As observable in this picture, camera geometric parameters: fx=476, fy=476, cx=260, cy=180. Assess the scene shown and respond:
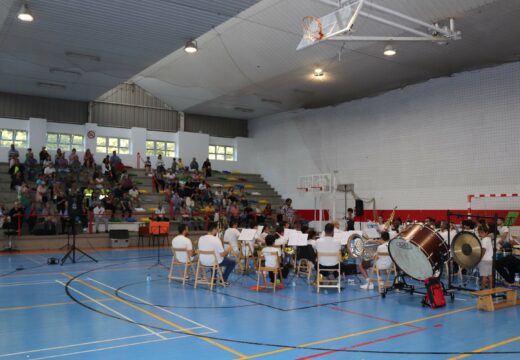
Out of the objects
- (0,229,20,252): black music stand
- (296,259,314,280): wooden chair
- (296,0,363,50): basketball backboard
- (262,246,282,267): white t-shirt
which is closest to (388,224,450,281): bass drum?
(262,246,282,267): white t-shirt

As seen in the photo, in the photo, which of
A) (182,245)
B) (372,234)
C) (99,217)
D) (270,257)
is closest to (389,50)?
(372,234)

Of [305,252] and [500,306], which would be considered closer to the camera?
[500,306]

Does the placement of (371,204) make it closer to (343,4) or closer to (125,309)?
(343,4)

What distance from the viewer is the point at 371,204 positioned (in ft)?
77.2

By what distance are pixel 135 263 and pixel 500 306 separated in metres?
11.0

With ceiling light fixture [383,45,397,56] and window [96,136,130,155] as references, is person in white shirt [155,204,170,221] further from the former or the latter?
ceiling light fixture [383,45,397,56]

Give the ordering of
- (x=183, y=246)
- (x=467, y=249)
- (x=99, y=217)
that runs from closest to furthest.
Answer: (x=467, y=249) < (x=183, y=246) < (x=99, y=217)

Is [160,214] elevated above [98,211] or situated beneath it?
situated beneath

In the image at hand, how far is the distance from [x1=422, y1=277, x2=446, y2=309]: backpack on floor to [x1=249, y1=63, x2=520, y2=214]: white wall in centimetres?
1091

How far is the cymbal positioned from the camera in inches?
370

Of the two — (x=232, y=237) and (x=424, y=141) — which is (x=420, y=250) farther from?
(x=424, y=141)

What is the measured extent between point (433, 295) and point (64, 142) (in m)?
24.3

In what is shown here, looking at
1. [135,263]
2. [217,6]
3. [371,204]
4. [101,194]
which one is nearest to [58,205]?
[101,194]

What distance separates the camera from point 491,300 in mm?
8680
